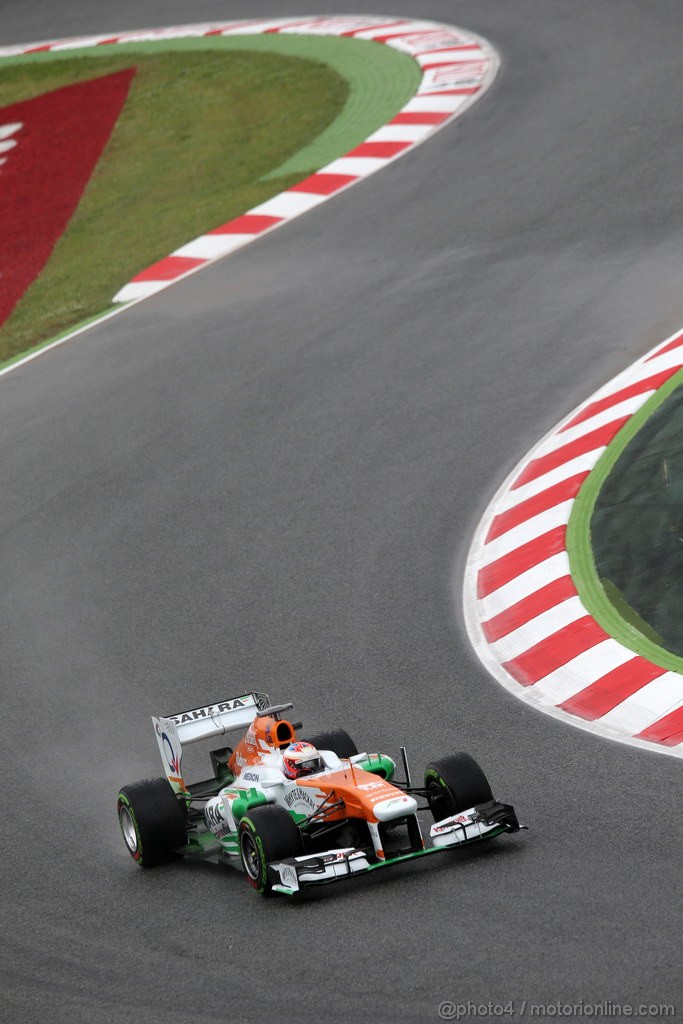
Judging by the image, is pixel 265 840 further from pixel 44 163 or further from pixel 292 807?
pixel 44 163

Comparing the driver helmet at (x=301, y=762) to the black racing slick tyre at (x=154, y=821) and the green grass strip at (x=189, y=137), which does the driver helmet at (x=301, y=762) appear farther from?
the green grass strip at (x=189, y=137)

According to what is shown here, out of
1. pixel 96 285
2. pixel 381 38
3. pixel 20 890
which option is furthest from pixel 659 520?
pixel 381 38

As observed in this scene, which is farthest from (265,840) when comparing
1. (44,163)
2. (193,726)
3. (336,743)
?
(44,163)

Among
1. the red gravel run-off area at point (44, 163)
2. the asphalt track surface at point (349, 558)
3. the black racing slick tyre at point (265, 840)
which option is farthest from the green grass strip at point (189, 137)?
the black racing slick tyre at point (265, 840)

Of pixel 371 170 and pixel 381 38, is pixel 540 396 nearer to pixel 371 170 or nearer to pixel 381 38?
pixel 371 170

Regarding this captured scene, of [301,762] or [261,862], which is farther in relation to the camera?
[301,762]

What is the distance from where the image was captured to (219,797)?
712 cm

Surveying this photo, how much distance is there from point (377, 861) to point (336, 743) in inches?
39.2

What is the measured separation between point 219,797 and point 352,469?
4515 mm

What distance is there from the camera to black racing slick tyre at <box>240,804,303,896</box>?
6477mm

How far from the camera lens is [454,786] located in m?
6.75
